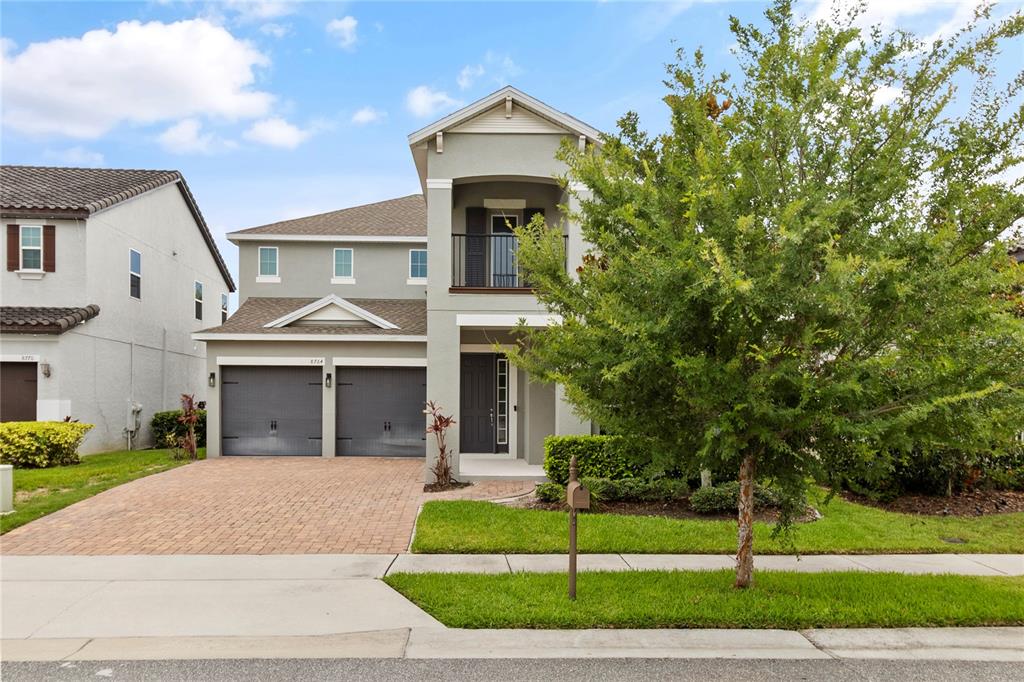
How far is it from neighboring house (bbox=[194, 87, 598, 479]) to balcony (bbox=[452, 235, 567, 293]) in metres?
0.03

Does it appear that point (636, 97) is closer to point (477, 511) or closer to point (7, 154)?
point (477, 511)

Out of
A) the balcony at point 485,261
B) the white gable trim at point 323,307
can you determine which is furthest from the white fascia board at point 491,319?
the white gable trim at point 323,307

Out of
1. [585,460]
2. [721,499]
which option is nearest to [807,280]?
[721,499]

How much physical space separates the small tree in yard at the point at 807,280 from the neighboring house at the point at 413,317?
4.86 m

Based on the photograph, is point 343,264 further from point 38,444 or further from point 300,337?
point 38,444

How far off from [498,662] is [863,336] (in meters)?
3.81

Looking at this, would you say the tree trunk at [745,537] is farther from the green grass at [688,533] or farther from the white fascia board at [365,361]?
the white fascia board at [365,361]

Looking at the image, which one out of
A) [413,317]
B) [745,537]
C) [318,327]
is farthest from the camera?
[413,317]

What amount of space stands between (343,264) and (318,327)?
3.68 metres

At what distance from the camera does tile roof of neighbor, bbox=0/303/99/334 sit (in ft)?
51.8

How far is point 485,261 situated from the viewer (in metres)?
14.5

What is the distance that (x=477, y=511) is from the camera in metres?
9.59

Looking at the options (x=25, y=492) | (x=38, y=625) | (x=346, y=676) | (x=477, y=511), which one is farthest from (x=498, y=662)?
(x=25, y=492)

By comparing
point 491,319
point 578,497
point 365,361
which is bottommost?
point 578,497
